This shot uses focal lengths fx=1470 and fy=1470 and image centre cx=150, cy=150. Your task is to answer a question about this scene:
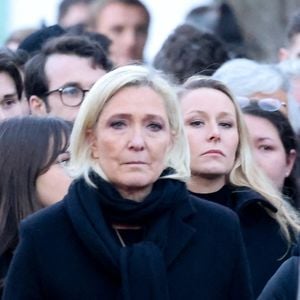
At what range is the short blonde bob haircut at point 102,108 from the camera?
5605mm

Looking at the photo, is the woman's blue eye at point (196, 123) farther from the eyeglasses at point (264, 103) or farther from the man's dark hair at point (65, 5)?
the man's dark hair at point (65, 5)

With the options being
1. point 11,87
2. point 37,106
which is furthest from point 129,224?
point 11,87

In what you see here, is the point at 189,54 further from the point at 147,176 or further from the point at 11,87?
the point at 147,176

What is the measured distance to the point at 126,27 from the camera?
9469 mm

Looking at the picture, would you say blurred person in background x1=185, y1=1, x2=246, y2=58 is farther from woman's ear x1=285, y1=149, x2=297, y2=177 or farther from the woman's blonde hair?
the woman's blonde hair

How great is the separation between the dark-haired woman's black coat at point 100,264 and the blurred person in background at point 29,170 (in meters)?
0.74

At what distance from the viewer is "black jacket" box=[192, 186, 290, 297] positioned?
255 inches

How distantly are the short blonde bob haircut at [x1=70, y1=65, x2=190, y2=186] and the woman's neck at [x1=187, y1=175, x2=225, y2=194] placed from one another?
36.4 inches

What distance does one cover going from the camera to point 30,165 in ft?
20.9

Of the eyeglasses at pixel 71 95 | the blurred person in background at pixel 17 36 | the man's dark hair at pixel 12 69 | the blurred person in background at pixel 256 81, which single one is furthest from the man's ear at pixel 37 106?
the blurred person in background at pixel 17 36

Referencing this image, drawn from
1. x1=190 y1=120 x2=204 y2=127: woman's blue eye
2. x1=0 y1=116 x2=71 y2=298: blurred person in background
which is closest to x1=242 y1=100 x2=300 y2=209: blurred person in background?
x1=190 y1=120 x2=204 y2=127: woman's blue eye

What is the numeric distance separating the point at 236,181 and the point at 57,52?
1.74 m

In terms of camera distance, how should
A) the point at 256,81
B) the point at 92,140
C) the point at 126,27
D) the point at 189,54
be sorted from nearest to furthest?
1. the point at 92,140
2. the point at 256,81
3. the point at 189,54
4. the point at 126,27

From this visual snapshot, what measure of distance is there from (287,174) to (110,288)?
2144 mm
